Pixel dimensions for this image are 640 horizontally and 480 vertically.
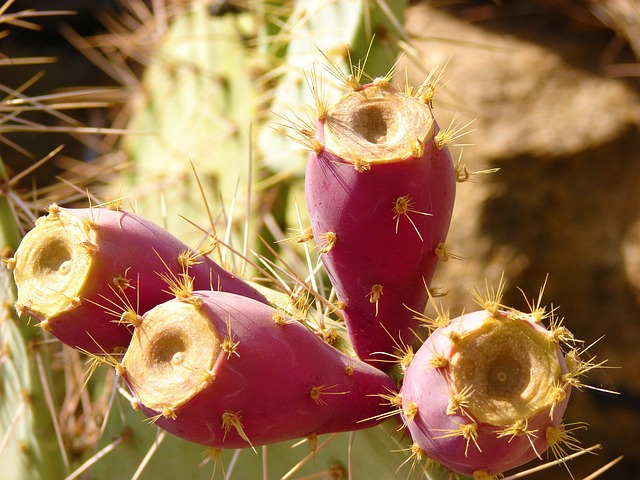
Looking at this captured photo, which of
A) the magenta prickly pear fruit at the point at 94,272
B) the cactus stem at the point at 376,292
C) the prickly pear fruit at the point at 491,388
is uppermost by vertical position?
the magenta prickly pear fruit at the point at 94,272

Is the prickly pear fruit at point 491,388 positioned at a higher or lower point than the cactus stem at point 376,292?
higher

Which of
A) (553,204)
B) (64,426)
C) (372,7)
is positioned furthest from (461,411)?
(553,204)

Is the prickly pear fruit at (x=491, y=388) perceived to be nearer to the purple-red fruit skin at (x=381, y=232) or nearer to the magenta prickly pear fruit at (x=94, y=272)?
the purple-red fruit skin at (x=381, y=232)

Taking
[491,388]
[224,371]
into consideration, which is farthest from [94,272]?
[491,388]

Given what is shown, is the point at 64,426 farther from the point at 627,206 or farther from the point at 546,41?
the point at 546,41

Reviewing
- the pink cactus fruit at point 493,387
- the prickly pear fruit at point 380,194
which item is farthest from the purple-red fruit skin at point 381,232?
the pink cactus fruit at point 493,387

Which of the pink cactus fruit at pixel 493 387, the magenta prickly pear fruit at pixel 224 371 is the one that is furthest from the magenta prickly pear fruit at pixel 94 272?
the pink cactus fruit at pixel 493 387

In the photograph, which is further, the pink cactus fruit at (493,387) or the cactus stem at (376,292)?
the cactus stem at (376,292)
